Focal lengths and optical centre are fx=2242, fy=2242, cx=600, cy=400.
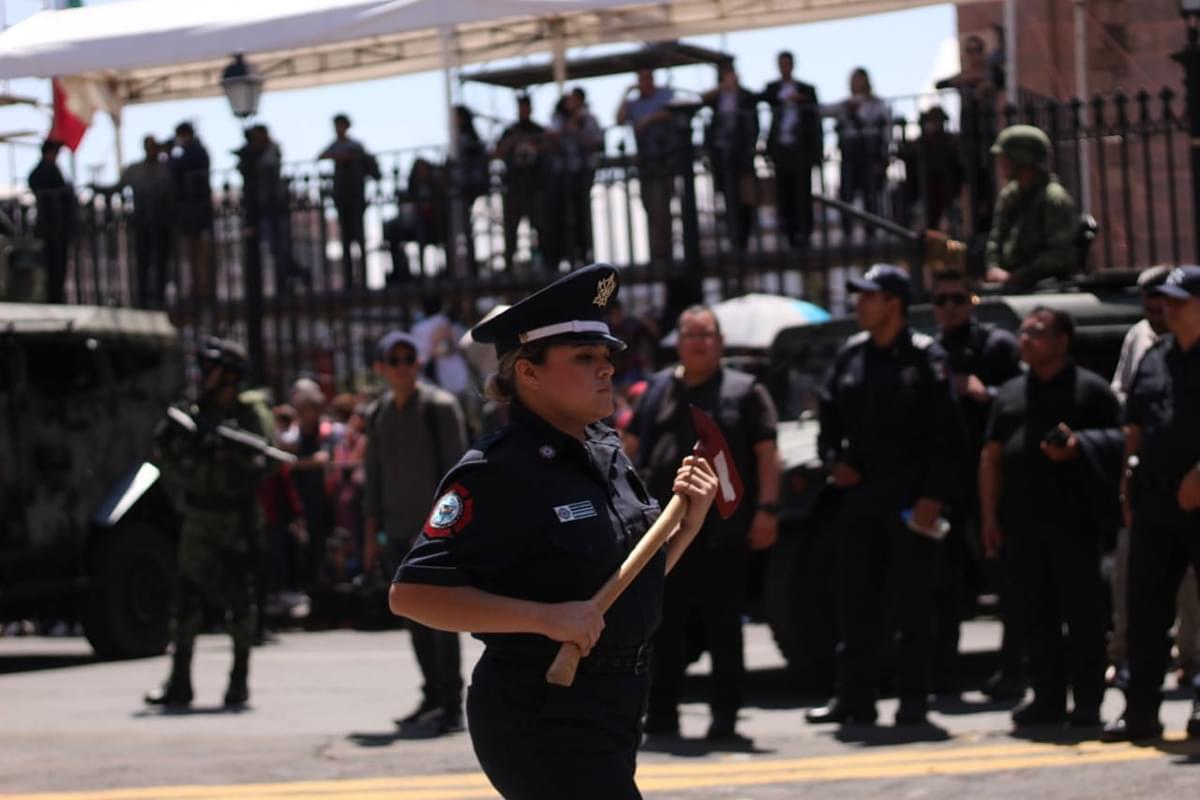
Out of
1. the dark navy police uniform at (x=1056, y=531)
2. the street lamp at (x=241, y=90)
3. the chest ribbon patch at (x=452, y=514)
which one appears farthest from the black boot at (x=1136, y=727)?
the street lamp at (x=241, y=90)

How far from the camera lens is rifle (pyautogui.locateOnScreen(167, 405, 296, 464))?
434 inches

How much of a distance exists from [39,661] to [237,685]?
4.24 m

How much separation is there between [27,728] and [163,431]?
160cm

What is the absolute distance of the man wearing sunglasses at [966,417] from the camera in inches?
402

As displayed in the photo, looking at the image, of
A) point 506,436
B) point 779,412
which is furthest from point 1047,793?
point 779,412

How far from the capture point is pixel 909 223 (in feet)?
54.3

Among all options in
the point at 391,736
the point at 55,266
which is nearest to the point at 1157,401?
the point at 391,736

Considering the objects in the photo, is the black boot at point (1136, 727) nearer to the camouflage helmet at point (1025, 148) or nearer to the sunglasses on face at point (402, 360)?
the sunglasses on face at point (402, 360)

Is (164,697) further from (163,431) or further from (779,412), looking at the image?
(779,412)

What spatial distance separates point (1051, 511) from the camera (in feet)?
30.1

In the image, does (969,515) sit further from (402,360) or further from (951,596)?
(402,360)

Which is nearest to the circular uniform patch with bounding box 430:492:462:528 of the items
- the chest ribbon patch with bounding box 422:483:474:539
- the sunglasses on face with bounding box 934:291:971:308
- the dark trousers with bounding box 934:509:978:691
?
the chest ribbon patch with bounding box 422:483:474:539

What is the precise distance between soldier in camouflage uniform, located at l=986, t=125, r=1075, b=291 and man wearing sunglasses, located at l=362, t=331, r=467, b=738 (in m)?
3.27

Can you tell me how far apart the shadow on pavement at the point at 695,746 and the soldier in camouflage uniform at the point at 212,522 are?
258 cm
